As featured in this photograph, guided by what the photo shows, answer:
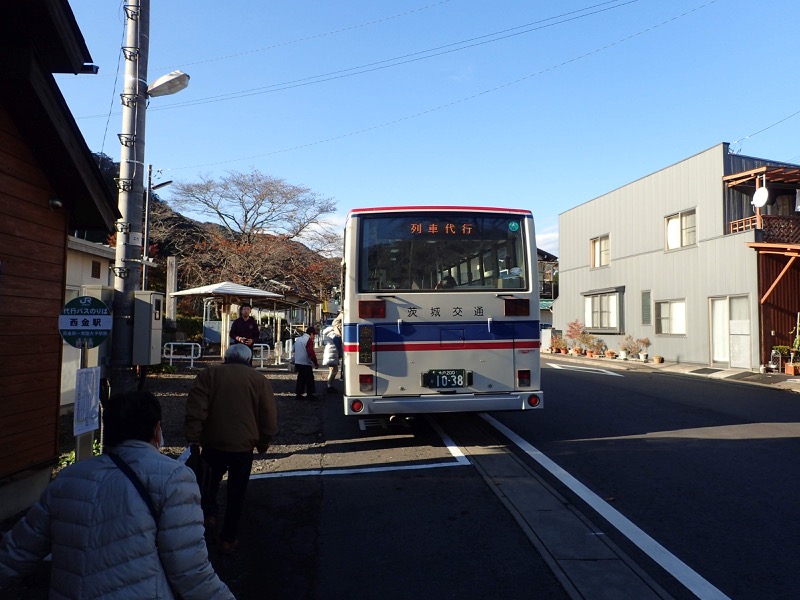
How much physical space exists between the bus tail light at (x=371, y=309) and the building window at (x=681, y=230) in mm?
18335

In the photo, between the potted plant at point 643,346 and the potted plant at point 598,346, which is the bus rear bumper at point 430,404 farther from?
the potted plant at point 598,346

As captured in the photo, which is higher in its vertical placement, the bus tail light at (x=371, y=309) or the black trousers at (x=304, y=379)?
the bus tail light at (x=371, y=309)

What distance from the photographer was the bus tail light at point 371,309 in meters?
7.68

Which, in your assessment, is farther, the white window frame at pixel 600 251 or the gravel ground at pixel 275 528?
the white window frame at pixel 600 251

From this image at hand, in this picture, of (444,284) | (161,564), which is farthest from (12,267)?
(444,284)

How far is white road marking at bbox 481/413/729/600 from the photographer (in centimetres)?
389

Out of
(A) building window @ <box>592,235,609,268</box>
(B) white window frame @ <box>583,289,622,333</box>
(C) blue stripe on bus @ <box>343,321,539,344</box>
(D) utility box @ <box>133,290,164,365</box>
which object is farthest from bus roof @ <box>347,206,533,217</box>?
(A) building window @ <box>592,235,609,268</box>

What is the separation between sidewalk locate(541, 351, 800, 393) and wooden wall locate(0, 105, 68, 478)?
1582cm

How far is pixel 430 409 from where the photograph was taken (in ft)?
25.1

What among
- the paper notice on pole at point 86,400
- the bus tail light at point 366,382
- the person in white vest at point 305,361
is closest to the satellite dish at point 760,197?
the person in white vest at point 305,361

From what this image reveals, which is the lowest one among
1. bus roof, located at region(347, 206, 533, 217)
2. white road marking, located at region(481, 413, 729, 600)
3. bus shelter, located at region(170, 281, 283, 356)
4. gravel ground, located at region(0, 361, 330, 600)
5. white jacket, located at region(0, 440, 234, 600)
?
gravel ground, located at region(0, 361, 330, 600)

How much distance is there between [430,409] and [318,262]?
85.9ft

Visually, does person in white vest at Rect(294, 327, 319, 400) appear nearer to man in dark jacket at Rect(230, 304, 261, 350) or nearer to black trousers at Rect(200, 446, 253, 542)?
man in dark jacket at Rect(230, 304, 261, 350)

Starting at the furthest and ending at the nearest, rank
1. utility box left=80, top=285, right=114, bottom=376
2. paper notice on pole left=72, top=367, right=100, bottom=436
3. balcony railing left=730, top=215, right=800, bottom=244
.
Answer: balcony railing left=730, top=215, right=800, bottom=244 < utility box left=80, top=285, right=114, bottom=376 < paper notice on pole left=72, top=367, right=100, bottom=436
